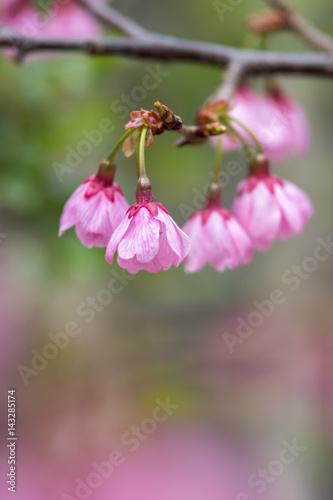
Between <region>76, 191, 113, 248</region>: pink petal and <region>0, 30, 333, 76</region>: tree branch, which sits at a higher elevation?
<region>0, 30, 333, 76</region>: tree branch

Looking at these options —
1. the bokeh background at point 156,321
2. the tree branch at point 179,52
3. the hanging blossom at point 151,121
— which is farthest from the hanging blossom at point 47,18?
the hanging blossom at point 151,121

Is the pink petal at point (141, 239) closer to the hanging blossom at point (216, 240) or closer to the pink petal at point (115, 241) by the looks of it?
the pink petal at point (115, 241)

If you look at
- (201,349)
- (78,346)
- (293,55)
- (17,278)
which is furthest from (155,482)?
(293,55)

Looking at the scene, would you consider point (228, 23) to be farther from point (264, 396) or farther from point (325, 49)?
point (264, 396)

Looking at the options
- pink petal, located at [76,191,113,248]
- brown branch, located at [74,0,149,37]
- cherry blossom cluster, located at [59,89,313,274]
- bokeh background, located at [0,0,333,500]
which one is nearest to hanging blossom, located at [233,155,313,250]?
cherry blossom cluster, located at [59,89,313,274]

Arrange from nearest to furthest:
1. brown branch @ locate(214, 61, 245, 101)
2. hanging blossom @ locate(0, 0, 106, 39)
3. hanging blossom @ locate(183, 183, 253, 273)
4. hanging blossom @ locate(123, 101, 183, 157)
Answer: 1. hanging blossom @ locate(123, 101, 183, 157)
2. hanging blossom @ locate(183, 183, 253, 273)
3. brown branch @ locate(214, 61, 245, 101)
4. hanging blossom @ locate(0, 0, 106, 39)

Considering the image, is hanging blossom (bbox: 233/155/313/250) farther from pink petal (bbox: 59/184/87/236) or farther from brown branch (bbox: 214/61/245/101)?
pink petal (bbox: 59/184/87/236)

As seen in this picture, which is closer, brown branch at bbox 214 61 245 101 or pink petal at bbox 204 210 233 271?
pink petal at bbox 204 210 233 271
